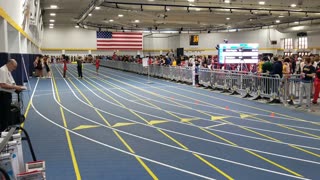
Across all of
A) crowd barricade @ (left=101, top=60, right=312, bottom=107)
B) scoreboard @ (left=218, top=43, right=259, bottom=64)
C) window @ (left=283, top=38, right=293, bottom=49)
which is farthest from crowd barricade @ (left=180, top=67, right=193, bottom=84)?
window @ (left=283, top=38, right=293, bottom=49)

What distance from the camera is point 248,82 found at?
14797 mm

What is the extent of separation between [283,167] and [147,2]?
22.9 meters

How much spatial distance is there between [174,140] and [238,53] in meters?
10.6

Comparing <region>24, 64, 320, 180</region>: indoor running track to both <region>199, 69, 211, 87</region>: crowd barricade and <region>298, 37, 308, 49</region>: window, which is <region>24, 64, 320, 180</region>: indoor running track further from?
<region>298, 37, 308, 49</region>: window

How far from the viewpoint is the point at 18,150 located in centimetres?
459

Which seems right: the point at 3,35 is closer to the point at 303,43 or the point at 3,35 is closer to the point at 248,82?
the point at 248,82

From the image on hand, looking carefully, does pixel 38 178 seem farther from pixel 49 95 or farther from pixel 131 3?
pixel 131 3

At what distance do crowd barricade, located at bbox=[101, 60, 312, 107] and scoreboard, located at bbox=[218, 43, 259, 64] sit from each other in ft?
2.47

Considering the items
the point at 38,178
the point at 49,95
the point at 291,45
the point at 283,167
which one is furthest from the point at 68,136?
the point at 291,45

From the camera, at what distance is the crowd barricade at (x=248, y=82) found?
41.0ft

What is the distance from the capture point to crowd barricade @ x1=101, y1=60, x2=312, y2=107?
1249cm

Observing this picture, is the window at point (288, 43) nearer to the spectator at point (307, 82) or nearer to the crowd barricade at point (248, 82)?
the crowd barricade at point (248, 82)

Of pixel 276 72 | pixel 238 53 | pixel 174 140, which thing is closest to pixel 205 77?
pixel 238 53

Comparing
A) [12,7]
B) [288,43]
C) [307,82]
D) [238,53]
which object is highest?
[288,43]
